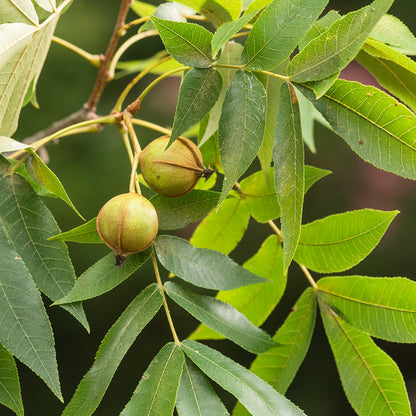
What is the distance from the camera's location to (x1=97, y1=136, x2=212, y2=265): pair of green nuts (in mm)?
802

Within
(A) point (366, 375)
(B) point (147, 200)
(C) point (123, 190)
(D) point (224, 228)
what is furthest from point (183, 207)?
(C) point (123, 190)

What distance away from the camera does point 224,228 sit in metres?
1.10

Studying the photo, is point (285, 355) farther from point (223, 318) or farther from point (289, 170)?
point (289, 170)

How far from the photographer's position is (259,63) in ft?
2.67

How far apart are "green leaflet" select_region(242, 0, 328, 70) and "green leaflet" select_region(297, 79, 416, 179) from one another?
73mm

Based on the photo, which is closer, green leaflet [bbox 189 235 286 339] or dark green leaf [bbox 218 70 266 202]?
dark green leaf [bbox 218 70 266 202]

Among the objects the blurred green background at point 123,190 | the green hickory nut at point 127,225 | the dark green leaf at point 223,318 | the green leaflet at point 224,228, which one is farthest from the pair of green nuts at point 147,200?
the blurred green background at point 123,190

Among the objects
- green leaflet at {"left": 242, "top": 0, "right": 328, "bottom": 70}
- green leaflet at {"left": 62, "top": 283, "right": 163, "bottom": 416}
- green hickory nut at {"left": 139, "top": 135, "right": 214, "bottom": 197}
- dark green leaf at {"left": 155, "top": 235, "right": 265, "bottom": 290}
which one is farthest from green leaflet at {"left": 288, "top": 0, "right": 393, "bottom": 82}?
green leaflet at {"left": 62, "top": 283, "right": 163, "bottom": 416}

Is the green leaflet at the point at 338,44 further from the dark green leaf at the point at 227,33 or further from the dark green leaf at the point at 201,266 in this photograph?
the dark green leaf at the point at 201,266

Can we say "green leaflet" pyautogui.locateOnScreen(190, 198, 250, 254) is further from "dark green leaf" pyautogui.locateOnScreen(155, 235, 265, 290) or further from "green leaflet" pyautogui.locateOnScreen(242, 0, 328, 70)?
"green leaflet" pyautogui.locateOnScreen(242, 0, 328, 70)

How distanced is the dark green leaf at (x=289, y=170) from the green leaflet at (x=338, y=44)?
0.16ft

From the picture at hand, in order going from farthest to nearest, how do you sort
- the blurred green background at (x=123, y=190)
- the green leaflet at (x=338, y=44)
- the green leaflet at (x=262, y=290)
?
the blurred green background at (x=123, y=190) < the green leaflet at (x=262, y=290) < the green leaflet at (x=338, y=44)

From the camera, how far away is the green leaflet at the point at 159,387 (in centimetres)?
75

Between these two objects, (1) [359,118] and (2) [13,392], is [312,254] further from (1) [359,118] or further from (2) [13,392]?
(2) [13,392]
